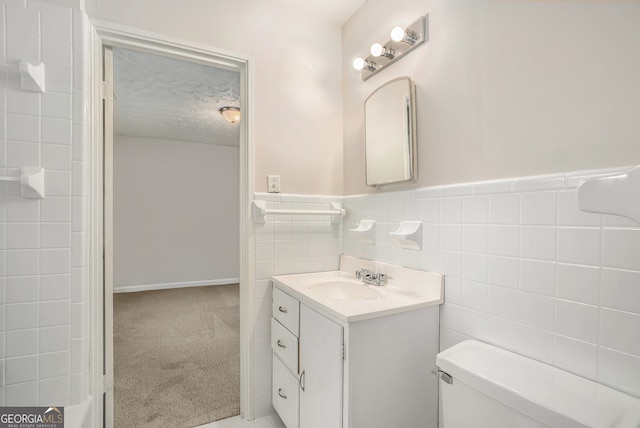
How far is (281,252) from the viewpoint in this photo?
5.75ft

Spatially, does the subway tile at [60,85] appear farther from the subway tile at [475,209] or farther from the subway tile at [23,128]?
the subway tile at [475,209]

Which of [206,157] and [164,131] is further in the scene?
[206,157]

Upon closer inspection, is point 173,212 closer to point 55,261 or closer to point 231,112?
point 231,112

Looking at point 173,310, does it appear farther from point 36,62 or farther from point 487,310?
point 487,310

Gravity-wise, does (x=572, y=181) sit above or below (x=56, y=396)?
above

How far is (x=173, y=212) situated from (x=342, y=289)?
3.67 meters

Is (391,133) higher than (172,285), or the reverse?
(391,133)

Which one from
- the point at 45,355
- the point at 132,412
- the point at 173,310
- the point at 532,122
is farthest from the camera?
the point at 173,310

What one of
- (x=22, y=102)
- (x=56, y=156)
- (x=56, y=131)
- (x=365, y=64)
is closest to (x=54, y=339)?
(x=56, y=156)

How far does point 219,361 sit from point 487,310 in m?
1.96

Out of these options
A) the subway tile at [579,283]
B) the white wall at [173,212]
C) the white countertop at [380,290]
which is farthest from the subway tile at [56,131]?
the white wall at [173,212]

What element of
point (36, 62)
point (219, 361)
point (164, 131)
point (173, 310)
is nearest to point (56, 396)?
point (219, 361)

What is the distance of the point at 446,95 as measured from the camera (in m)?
1.29

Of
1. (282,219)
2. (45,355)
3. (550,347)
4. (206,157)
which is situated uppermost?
(206,157)
